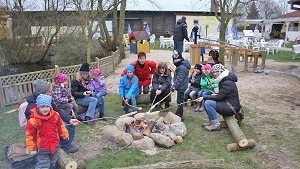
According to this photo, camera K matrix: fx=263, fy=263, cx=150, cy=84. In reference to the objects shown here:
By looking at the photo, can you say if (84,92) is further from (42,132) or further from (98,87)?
(42,132)

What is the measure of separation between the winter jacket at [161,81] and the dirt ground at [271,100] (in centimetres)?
146

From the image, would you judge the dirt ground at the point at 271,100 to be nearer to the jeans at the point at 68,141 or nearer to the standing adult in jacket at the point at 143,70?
the standing adult in jacket at the point at 143,70

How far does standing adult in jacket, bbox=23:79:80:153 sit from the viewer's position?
3645 millimetres

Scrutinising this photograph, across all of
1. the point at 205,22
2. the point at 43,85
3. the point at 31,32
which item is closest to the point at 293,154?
the point at 43,85

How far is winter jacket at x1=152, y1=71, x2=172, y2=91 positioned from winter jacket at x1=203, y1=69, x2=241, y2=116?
4.32ft

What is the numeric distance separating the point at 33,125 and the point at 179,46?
8336 millimetres

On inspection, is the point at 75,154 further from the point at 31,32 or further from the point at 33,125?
the point at 31,32

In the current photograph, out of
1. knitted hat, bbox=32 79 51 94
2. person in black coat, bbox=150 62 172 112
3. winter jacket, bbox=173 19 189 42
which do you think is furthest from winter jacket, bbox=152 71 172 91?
winter jacket, bbox=173 19 189 42

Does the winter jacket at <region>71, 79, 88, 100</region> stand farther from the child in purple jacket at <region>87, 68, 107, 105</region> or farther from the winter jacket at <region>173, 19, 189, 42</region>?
the winter jacket at <region>173, 19, 189, 42</region>

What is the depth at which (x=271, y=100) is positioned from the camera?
6859 millimetres

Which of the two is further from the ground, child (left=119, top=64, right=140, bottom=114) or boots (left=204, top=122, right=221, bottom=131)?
child (left=119, top=64, right=140, bottom=114)

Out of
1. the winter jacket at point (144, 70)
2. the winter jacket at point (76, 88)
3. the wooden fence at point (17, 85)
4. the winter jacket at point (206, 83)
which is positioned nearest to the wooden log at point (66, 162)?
the winter jacket at point (76, 88)

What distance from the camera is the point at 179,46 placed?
1080 cm

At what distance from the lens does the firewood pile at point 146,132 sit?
167 inches
